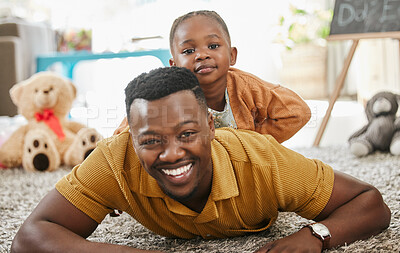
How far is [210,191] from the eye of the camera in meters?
1.04

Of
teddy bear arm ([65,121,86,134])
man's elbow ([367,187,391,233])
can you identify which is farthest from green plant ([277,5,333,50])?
man's elbow ([367,187,391,233])

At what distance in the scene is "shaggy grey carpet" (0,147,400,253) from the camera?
1.07 metres

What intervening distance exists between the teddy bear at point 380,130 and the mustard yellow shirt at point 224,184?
1368 mm

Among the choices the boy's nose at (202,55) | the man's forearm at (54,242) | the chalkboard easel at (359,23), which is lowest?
the man's forearm at (54,242)

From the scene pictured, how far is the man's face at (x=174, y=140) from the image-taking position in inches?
35.3

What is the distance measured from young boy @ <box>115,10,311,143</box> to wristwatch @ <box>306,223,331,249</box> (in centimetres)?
57

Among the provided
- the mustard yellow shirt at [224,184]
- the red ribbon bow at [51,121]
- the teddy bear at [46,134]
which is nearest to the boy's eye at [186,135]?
the mustard yellow shirt at [224,184]

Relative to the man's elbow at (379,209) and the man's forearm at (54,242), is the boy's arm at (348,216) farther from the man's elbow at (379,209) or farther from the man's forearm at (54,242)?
the man's forearm at (54,242)

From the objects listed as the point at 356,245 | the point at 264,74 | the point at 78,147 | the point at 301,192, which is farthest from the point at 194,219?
the point at 264,74

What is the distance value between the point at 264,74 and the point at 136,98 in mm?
4471

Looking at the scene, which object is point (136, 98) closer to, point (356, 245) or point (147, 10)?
point (356, 245)

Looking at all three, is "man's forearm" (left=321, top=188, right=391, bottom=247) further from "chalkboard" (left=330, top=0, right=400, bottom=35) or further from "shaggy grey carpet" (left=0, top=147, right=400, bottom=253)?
"chalkboard" (left=330, top=0, right=400, bottom=35)

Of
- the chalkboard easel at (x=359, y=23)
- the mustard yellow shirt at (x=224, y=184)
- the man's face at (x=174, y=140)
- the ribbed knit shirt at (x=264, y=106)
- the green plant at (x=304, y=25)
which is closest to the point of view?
the man's face at (x=174, y=140)

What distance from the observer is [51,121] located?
2557 millimetres
